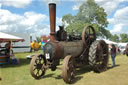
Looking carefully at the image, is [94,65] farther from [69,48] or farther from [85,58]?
[69,48]

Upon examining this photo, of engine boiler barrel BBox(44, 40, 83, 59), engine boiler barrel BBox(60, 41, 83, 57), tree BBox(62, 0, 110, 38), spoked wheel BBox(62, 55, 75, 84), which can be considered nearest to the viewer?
spoked wheel BBox(62, 55, 75, 84)

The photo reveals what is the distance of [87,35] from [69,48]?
1.40 meters

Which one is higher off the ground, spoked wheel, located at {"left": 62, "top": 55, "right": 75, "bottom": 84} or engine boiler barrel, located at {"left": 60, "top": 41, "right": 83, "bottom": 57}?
engine boiler barrel, located at {"left": 60, "top": 41, "right": 83, "bottom": 57}

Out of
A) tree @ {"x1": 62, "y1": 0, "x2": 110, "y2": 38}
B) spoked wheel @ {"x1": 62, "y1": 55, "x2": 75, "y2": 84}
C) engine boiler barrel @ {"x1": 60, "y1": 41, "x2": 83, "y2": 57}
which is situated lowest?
spoked wheel @ {"x1": 62, "y1": 55, "x2": 75, "y2": 84}

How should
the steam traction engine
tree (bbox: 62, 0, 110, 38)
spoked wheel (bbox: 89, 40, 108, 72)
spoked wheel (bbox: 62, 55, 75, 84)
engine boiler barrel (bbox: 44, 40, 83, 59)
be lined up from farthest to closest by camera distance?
tree (bbox: 62, 0, 110, 38) → spoked wheel (bbox: 89, 40, 108, 72) → engine boiler barrel (bbox: 44, 40, 83, 59) → the steam traction engine → spoked wheel (bbox: 62, 55, 75, 84)

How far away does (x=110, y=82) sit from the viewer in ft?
17.8

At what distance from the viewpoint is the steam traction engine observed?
5.56 metres

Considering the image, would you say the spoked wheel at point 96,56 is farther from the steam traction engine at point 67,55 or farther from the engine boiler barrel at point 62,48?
the engine boiler barrel at point 62,48

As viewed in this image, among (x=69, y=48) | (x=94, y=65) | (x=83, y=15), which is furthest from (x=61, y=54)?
(x=83, y=15)

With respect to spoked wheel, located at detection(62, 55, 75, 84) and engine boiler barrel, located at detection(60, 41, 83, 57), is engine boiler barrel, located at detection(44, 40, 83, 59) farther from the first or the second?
spoked wheel, located at detection(62, 55, 75, 84)

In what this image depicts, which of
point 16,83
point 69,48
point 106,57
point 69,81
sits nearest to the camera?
point 69,81

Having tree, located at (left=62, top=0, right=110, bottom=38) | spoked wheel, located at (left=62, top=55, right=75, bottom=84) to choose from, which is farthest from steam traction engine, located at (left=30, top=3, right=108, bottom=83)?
tree, located at (left=62, top=0, right=110, bottom=38)

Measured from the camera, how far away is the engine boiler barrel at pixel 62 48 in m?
5.75

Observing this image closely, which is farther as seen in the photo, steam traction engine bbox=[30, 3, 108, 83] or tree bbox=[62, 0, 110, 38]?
tree bbox=[62, 0, 110, 38]
